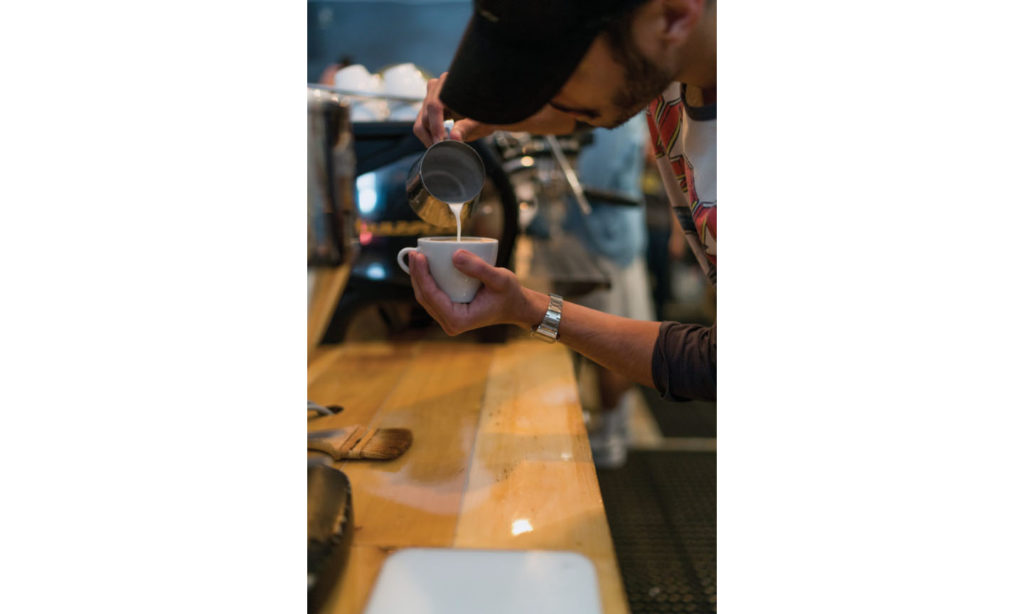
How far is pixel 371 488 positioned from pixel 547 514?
0.56ft

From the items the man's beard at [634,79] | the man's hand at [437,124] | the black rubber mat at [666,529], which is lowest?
the black rubber mat at [666,529]

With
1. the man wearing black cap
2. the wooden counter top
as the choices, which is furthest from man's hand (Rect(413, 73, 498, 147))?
the wooden counter top

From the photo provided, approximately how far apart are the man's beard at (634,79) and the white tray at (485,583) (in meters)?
0.40

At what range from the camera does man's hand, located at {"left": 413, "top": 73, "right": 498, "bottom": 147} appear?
0.66 meters

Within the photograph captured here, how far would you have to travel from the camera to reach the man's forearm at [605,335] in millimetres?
695

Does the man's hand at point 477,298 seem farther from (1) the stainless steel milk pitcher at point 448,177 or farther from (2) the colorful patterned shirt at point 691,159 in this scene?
(2) the colorful patterned shirt at point 691,159

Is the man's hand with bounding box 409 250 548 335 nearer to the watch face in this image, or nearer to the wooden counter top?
the watch face

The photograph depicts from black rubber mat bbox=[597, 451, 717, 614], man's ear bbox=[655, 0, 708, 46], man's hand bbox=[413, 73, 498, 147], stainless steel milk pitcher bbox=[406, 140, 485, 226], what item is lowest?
black rubber mat bbox=[597, 451, 717, 614]

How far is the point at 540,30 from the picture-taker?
534mm

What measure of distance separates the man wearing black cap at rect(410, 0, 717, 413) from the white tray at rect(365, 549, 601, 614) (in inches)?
8.3

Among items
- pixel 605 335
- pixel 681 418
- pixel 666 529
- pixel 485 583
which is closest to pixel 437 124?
pixel 605 335

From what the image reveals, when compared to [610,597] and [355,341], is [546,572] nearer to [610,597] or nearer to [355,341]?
[610,597]

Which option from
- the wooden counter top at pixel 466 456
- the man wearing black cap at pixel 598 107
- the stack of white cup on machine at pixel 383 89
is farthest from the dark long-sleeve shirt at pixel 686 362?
the stack of white cup on machine at pixel 383 89
